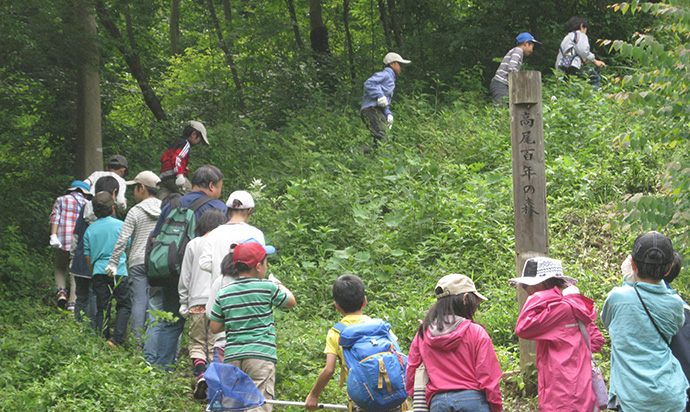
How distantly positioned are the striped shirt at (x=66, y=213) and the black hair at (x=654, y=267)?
762cm

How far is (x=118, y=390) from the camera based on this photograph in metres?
5.93

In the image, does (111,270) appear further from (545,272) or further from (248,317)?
(545,272)

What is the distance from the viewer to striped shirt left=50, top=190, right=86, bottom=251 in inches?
368

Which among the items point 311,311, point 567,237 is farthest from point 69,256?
point 567,237

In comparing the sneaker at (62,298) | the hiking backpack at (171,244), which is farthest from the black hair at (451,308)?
the sneaker at (62,298)

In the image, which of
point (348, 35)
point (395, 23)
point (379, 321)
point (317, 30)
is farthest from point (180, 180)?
point (348, 35)

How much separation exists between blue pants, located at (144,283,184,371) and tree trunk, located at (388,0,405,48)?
40.6 feet

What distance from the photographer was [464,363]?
3.94 m

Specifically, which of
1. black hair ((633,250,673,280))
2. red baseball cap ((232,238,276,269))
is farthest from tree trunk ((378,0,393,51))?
black hair ((633,250,673,280))

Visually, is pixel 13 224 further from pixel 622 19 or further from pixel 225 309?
pixel 622 19

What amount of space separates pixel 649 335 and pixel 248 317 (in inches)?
107

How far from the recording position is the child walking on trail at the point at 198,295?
6.14 metres

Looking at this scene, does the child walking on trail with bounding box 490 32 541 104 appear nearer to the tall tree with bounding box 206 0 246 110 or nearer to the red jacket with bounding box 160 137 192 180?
the red jacket with bounding box 160 137 192 180

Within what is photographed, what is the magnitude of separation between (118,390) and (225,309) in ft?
5.55
